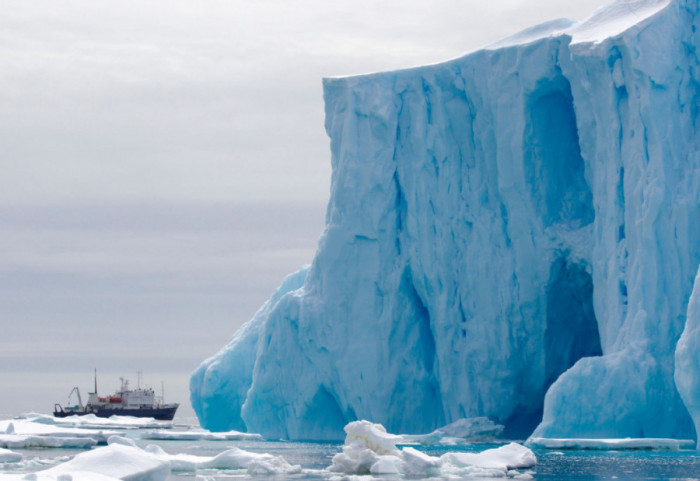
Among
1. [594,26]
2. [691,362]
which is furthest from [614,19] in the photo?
[691,362]

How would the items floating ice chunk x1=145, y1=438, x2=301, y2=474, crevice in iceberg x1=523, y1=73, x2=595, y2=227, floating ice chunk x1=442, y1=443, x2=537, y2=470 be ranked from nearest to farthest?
floating ice chunk x1=442, y1=443, x2=537, y2=470, floating ice chunk x1=145, y1=438, x2=301, y2=474, crevice in iceberg x1=523, y1=73, x2=595, y2=227

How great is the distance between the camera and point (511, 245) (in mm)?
33844

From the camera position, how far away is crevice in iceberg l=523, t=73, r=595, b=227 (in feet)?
109

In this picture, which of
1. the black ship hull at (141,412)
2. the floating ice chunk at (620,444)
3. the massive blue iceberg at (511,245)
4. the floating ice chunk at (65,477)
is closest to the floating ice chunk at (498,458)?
the floating ice chunk at (620,444)

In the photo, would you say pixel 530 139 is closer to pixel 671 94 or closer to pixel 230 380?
pixel 671 94

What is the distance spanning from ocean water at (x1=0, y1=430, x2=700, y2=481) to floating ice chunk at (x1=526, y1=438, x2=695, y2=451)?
0.15 m

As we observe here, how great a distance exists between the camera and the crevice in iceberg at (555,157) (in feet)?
109

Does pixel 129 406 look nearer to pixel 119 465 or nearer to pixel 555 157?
pixel 555 157

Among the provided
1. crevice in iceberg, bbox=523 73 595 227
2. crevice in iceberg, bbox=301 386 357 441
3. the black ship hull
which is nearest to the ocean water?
crevice in iceberg, bbox=301 386 357 441

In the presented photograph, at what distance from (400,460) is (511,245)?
43.3ft

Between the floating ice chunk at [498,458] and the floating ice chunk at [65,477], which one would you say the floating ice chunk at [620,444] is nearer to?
the floating ice chunk at [498,458]

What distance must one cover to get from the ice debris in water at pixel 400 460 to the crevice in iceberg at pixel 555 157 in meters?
11.8

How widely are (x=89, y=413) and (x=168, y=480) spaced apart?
47189 mm

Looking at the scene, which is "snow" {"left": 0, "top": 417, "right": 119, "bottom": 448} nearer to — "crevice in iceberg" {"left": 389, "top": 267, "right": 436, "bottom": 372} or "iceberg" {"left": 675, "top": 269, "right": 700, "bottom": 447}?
"crevice in iceberg" {"left": 389, "top": 267, "right": 436, "bottom": 372}
